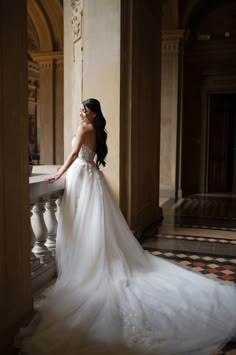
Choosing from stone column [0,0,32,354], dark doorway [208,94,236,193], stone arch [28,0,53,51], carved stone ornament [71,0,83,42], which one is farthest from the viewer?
dark doorway [208,94,236,193]

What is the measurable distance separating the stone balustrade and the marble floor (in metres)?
1.67

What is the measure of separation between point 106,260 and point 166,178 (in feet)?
23.5

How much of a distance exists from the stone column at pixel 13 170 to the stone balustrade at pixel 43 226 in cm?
88

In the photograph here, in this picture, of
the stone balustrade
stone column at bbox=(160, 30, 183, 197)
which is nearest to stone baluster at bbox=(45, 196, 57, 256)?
the stone balustrade

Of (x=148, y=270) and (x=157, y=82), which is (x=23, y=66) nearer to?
(x=148, y=270)

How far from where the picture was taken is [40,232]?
3684mm

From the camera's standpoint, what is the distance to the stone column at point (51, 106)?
12.3m

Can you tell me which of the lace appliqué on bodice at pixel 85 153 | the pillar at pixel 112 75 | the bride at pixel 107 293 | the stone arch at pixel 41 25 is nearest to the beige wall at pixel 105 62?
the pillar at pixel 112 75

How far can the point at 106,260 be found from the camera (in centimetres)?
374

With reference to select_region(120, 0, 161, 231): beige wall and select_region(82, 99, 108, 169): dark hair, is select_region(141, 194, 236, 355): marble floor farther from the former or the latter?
select_region(82, 99, 108, 169): dark hair

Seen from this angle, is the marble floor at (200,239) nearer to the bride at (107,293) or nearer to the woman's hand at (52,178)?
the bride at (107,293)

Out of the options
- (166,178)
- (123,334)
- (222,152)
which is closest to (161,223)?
(166,178)

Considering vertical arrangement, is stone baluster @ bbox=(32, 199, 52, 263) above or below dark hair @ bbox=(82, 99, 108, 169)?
below

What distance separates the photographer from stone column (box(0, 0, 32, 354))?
221cm
